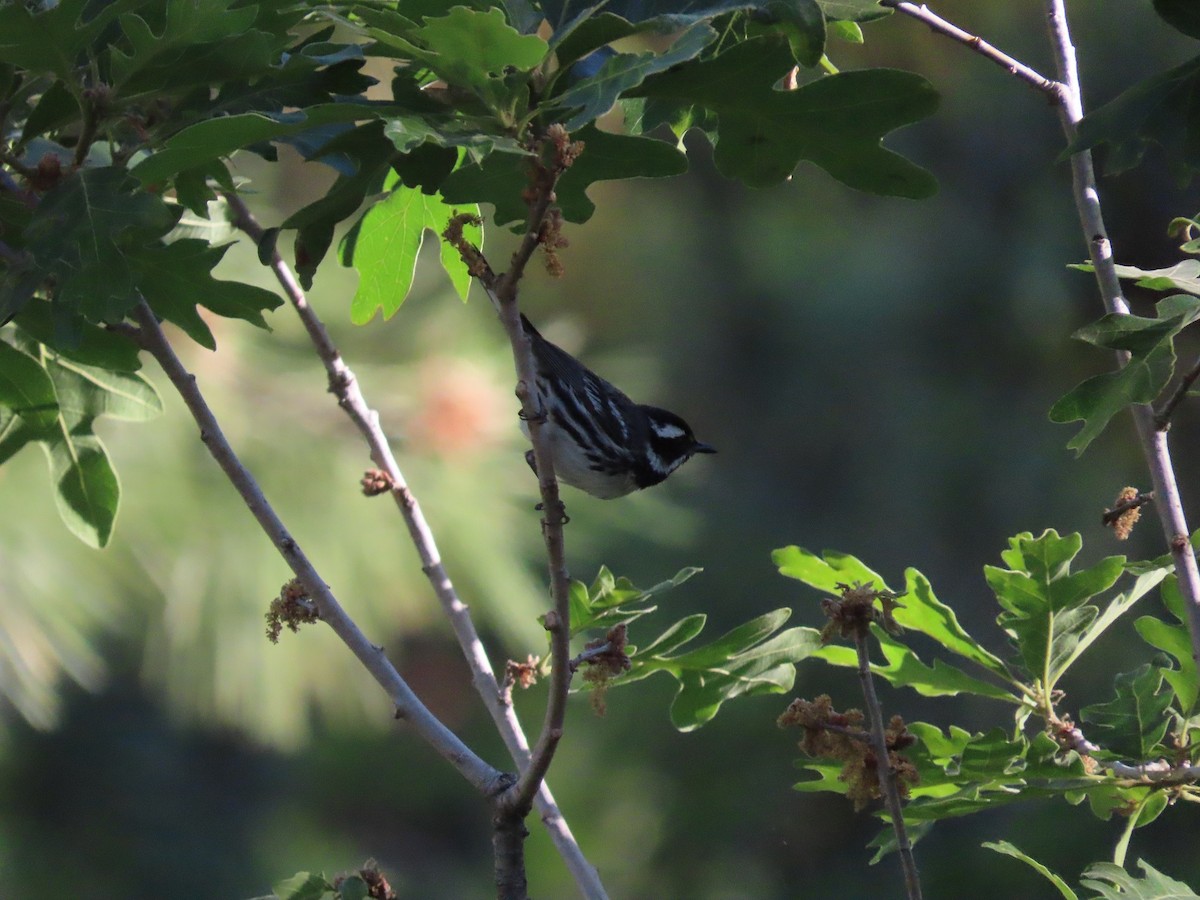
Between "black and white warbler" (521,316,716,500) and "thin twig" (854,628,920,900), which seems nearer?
"thin twig" (854,628,920,900)

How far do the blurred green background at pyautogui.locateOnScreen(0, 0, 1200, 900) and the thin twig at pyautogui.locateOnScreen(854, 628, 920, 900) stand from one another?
2.24 metres

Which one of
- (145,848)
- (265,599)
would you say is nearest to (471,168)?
(265,599)

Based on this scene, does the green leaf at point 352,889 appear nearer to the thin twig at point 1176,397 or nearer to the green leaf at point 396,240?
the green leaf at point 396,240

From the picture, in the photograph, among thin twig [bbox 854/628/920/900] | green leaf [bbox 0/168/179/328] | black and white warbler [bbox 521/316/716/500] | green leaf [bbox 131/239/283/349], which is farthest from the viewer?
black and white warbler [bbox 521/316/716/500]

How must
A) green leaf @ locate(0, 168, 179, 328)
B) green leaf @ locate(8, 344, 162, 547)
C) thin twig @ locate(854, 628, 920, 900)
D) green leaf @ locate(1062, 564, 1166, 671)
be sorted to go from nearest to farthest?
1. thin twig @ locate(854, 628, 920, 900)
2. green leaf @ locate(0, 168, 179, 328)
3. green leaf @ locate(1062, 564, 1166, 671)
4. green leaf @ locate(8, 344, 162, 547)

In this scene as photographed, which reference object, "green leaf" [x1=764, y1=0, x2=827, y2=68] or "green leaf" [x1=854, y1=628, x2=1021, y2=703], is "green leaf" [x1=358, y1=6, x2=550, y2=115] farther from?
"green leaf" [x1=854, y1=628, x2=1021, y2=703]

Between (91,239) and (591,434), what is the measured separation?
1712 mm

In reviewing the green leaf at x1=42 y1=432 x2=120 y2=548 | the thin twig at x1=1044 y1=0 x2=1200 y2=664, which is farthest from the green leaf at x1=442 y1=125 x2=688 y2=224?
the green leaf at x1=42 y1=432 x2=120 y2=548

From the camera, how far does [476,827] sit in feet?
17.9

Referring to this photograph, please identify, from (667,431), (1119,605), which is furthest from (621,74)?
(667,431)

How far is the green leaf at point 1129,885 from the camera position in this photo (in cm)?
110

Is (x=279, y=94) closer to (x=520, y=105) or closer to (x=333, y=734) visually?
(x=520, y=105)

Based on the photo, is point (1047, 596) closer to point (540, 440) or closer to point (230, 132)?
point (540, 440)

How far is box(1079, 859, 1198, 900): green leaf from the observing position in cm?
110
